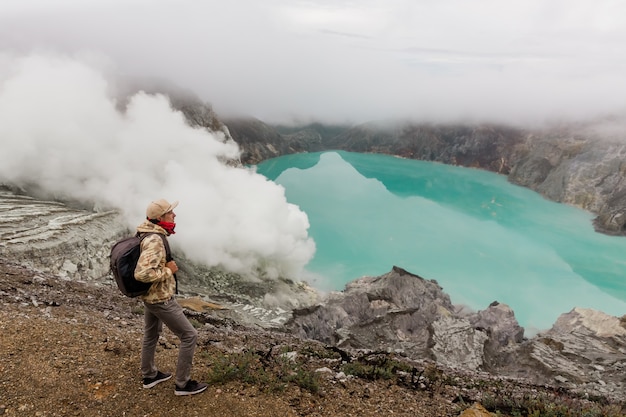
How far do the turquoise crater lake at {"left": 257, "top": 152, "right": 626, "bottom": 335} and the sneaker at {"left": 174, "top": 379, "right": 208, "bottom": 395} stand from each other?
132 ft

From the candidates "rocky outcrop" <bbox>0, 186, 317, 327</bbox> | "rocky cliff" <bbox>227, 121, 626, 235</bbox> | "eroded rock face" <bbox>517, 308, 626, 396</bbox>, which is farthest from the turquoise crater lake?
"rocky outcrop" <bbox>0, 186, 317, 327</bbox>

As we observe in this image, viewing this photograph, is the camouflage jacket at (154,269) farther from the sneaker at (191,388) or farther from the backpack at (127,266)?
the sneaker at (191,388)

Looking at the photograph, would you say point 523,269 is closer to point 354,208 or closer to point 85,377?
point 354,208

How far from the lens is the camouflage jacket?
5000 millimetres

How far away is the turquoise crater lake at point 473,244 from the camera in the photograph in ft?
164

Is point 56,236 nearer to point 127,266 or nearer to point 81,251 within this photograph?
point 81,251

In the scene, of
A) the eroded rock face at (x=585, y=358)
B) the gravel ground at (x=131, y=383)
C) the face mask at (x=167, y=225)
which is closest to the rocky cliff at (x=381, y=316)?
the eroded rock face at (x=585, y=358)

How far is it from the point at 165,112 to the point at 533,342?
47.4 m

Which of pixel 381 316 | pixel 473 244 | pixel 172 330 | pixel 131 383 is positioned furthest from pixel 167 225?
pixel 473 244

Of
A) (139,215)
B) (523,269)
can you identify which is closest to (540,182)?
(523,269)

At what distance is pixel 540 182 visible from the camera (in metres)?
123

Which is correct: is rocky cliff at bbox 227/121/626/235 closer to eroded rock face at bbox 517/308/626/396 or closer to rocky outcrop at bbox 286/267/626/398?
rocky outcrop at bbox 286/267/626/398

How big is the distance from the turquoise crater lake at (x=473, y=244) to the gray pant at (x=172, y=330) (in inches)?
1600

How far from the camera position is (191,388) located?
19.9 ft
